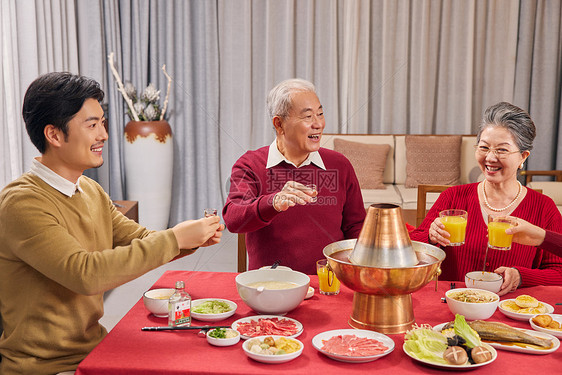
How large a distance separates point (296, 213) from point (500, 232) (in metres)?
0.76

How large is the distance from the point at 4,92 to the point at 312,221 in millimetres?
2882

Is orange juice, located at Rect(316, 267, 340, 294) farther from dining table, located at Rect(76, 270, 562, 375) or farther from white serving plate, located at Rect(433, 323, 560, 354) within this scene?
white serving plate, located at Rect(433, 323, 560, 354)

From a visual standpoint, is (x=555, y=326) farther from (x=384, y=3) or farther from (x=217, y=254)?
(x=384, y=3)

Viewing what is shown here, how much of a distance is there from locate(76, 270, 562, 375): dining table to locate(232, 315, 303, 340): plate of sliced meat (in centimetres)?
3

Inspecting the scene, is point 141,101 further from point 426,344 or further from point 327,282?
point 426,344

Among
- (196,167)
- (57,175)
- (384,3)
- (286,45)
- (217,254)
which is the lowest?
(217,254)

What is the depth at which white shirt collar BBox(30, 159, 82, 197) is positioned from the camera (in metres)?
1.56

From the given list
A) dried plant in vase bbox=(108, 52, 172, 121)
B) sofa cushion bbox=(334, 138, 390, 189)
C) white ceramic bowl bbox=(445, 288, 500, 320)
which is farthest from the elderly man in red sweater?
dried plant in vase bbox=(108, 52, 172, 121)

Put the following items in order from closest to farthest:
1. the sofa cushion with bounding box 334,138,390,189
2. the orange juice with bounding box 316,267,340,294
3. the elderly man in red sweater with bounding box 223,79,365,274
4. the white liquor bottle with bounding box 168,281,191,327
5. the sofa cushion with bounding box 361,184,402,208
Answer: the white liquor bottle with bounding box 168,281,191,327 < the orange juice with bounding box 316,267,340,294 < the elderly man in red sweater with bounding box 223,79,365,274 < the sofa cushion with bounding box 361,184,402,208 < the sofa cushion with bounding box 334,138,390,189

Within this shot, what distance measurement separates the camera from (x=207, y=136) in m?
5.48

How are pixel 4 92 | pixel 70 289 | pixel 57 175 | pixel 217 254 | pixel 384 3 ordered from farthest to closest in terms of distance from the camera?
1. pixel 384 3
2. pixel 217 254
3. pixel 4 92
4. pixel 57 175
5. pixel 70 289

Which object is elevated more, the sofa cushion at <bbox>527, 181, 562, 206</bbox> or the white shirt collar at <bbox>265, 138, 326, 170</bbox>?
the white shirt collar at <bbox>265, 138, 326, 170</bbox>

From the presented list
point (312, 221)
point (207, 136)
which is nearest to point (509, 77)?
point (207, 136)

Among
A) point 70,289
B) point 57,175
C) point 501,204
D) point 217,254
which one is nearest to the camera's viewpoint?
point 70,289
